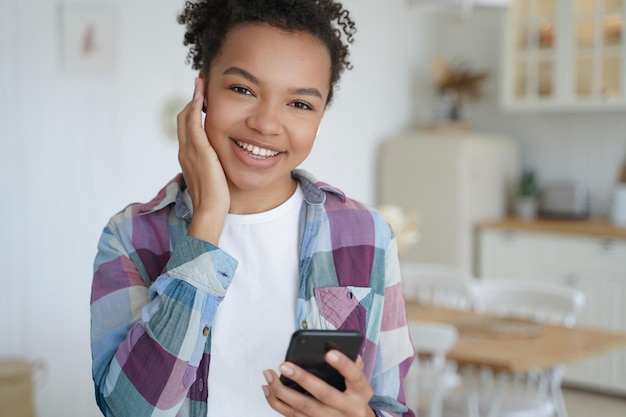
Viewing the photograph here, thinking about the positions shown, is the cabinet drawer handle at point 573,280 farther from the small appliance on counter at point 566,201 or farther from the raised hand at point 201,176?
the raised hand at point 201,176

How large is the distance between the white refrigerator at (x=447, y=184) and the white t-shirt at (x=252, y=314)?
404 cm

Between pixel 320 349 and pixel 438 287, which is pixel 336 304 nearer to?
pixel 320 349

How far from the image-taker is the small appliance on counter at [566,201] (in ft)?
17.1

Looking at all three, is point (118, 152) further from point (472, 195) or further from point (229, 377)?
point (229, 377)

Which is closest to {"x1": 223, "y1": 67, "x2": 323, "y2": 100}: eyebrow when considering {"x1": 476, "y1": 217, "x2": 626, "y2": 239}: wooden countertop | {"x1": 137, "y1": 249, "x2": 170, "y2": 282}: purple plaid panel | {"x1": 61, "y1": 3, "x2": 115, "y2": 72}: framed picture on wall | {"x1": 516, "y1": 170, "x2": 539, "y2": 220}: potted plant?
{"x1": 137, "y1": 249, "x2": 170, "y2": 282}: purple plaid panel

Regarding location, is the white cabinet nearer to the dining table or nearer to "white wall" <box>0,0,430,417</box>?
the dining table

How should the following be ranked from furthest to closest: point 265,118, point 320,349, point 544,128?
point 544,128 < point 265,118 < point 320,349

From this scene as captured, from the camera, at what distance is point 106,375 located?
111 cm

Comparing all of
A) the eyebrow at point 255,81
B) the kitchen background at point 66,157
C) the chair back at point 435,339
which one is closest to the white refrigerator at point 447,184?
the kitchen background at point 66,157

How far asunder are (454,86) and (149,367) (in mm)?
4810

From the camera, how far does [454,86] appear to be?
563 cm

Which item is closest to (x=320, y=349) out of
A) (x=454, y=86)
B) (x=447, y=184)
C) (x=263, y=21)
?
(x=263, y=21)

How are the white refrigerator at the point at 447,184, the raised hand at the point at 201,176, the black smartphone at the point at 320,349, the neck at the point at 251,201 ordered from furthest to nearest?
the white refrigerator at the point at 447,184, the neck at the point at 251,201, the raised hand at the point at 201,176, the black smartphone at the point at 320,349

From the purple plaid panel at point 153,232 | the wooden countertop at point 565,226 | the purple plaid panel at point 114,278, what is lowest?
the wooden countertop at point 565,226
